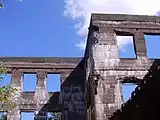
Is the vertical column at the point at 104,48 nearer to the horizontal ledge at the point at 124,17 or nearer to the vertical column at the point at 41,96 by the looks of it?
the horizontal ledge at the point at 124,17

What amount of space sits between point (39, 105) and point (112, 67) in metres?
6.50

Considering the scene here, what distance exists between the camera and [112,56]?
16.8 metres

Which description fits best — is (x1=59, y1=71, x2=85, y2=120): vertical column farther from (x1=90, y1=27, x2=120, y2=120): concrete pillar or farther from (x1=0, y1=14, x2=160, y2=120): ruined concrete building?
(x1=90, y1=27, x2=120, y2=120): concrete pillar

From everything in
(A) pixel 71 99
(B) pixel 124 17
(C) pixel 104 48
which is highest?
(B) pixel 124 17

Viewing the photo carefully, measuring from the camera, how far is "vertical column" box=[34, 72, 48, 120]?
2005 centimetres

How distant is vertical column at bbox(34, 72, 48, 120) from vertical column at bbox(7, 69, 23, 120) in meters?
1.19

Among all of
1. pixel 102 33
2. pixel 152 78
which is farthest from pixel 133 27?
pixel 152 78

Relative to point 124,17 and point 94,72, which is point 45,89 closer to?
point 94,72

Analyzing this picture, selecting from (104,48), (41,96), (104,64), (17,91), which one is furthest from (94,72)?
(17,91)

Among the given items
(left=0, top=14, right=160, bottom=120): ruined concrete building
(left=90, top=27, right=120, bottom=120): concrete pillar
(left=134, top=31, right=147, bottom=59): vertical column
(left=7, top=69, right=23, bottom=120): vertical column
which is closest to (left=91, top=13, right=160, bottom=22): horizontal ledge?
(left=0, top=14, right=160, bottom=120): ruined concrete building

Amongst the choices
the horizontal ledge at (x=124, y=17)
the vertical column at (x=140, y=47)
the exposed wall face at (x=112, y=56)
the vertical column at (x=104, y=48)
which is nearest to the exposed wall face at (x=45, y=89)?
the exposed wall face at (x=112, y=56)

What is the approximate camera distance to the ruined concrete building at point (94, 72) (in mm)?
15953

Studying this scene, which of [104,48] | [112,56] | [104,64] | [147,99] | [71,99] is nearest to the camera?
[147,99]

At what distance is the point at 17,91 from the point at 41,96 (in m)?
1.65
